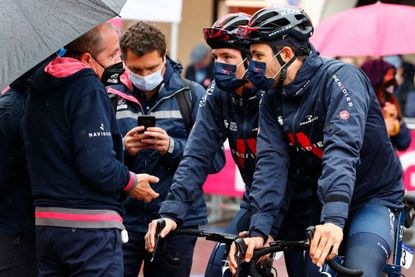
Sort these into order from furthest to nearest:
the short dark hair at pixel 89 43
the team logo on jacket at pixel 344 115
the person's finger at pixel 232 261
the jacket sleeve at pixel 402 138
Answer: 1. the jacket sleeve at pixel 402 138
2. the short dark hair at pixel 89 43
3. the person's finger at pixel 232 261
4. the team logo on jacket at pixel 344 115

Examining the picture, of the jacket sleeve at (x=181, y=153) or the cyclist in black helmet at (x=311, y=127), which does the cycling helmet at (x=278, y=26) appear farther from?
the jacket sleeve at (x=181, y=153)

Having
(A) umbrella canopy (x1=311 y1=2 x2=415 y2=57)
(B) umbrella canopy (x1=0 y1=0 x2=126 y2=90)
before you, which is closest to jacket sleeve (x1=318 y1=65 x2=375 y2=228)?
(B) umbrella canopy (x1=0 y1=0 x2=126 y2=90)

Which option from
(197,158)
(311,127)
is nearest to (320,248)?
(311,127)

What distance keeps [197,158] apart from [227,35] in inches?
28.2

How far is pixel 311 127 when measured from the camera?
5.20 m

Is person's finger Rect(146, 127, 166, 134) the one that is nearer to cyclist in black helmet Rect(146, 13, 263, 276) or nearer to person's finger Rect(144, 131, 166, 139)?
person's finger Rect(144, 131, 166, 139)

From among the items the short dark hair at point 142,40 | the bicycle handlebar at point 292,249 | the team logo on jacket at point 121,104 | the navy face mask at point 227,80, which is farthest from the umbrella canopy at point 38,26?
the team logo on jacket at point 121,104

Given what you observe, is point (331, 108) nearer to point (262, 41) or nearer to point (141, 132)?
point (262, 41)

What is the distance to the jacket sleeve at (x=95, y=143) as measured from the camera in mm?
4941

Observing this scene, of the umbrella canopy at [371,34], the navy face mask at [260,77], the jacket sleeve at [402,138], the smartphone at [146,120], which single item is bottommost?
the jacket sleeve at [402,138]

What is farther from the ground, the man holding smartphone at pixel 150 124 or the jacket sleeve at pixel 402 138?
the man holding smartphone at pixel 150 124

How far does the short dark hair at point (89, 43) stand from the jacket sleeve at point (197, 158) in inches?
35.2

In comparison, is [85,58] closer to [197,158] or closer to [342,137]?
[197,158]

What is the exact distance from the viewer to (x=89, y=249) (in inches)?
199
